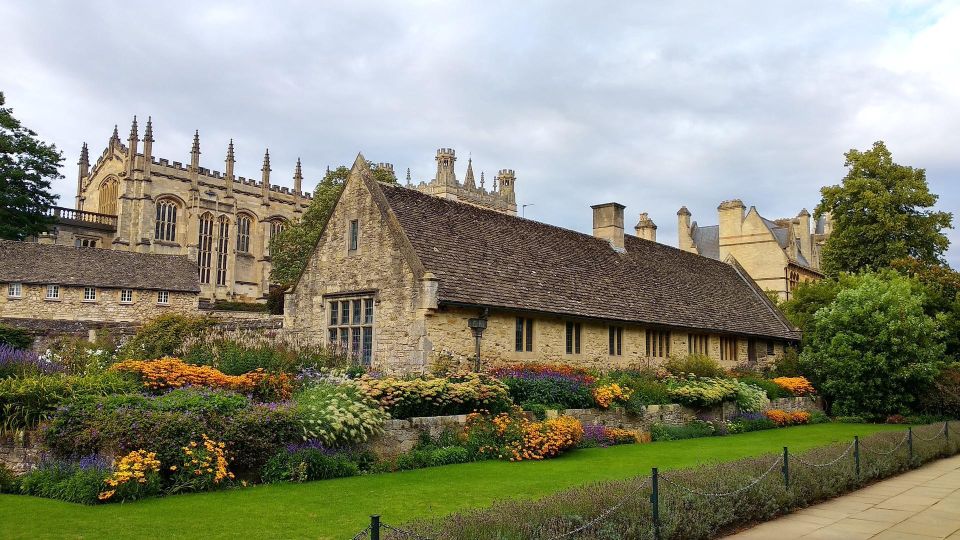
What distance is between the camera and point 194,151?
72625mm

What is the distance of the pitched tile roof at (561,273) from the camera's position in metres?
21.6

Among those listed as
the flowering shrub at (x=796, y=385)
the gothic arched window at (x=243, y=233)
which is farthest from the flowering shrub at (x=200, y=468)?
the gothic arched window at (x=243, y=233)

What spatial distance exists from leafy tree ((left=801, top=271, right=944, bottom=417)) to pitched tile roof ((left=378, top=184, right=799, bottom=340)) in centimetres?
393

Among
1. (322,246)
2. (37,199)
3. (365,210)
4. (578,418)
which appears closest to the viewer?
(578,418)

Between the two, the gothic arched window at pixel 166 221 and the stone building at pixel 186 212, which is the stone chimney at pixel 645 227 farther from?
the gothic arched window at pixel 166 221

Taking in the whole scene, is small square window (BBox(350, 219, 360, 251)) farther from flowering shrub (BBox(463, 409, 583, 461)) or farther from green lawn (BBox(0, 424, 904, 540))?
green lawn (BBox(0, 424, 904, 540))

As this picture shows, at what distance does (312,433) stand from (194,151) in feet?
216

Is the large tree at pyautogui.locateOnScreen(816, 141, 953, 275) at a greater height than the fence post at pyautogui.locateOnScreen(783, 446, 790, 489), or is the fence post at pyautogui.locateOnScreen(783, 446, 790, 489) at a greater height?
the large tree at pyautogui.locateOnScreen(816, 141, 953, 275)

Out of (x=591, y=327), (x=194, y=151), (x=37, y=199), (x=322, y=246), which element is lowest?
(x=591, y=327)

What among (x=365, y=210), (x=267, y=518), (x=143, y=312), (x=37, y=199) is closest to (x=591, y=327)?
(x=365, y=210)

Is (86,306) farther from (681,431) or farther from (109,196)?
(109,196)

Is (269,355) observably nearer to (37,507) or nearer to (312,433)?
(312,433)

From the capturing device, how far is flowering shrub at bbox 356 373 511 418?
15.3 meters

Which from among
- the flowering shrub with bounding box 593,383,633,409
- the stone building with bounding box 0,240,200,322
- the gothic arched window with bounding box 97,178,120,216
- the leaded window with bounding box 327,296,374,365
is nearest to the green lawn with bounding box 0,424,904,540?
the flowering shrub with bounding box 593,383,633,409
